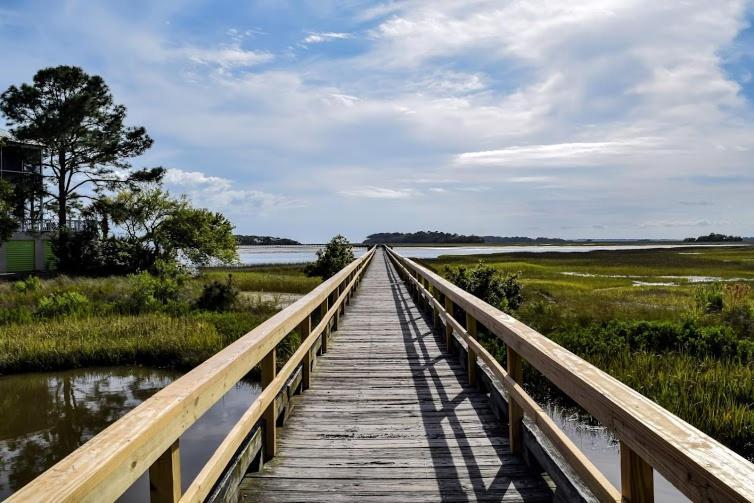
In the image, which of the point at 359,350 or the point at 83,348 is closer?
the point at 359,350

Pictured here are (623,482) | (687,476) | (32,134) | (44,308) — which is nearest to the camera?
(687,476)

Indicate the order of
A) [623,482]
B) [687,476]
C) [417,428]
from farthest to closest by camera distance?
[417,428], [623,482], [687,476]

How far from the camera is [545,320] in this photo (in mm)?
14039

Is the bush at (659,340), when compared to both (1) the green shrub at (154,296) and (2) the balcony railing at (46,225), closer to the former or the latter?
(1) the green shrub at (154,296)

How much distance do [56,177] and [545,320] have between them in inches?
1289

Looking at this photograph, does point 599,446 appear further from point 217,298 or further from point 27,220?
point 27,220

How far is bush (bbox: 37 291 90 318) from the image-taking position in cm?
1577

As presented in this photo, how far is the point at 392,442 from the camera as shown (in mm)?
4023

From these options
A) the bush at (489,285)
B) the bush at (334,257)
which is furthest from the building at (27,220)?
the bush at (489,285)

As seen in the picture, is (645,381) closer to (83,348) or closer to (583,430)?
(583,430)

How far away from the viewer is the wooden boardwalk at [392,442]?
126 inches

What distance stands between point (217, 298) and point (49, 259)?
1997cm

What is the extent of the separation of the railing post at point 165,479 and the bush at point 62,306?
15.8 metres

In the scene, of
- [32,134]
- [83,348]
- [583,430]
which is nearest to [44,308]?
→ [83,348]
